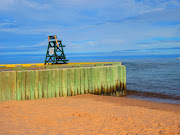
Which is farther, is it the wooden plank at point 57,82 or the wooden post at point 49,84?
the wooden plank at point 57,82

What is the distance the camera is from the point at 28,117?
637 centimetres

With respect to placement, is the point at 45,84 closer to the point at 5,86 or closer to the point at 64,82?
the point at 64,82

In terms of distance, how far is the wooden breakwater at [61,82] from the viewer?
367 inches

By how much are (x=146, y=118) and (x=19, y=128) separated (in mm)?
4157

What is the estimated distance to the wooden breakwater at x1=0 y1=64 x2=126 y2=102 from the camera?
367 inches

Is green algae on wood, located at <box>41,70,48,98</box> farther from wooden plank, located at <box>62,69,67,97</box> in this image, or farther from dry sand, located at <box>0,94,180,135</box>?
dry sand, located at <box>0,94,180,135</box>

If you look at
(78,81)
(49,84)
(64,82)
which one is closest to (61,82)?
(64,82)

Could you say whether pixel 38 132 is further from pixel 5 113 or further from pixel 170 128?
pixel 170 128

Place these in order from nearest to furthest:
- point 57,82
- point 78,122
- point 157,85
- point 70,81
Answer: point 78,122 < point 57,82 < point 70,81 < point 157,85

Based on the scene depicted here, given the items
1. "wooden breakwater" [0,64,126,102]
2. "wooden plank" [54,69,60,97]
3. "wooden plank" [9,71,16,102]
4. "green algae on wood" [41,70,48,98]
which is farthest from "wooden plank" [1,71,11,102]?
"wooden plank" [54,69,60,97]

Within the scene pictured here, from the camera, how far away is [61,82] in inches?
416

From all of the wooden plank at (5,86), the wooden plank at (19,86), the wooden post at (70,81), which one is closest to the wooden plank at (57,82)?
the wooden post at (70,81)

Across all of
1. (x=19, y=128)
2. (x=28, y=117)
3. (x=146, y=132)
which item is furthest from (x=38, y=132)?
(x=146, y=132)

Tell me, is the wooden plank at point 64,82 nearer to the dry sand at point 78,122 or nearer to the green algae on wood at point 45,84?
the green algae on wood at point 45,84
